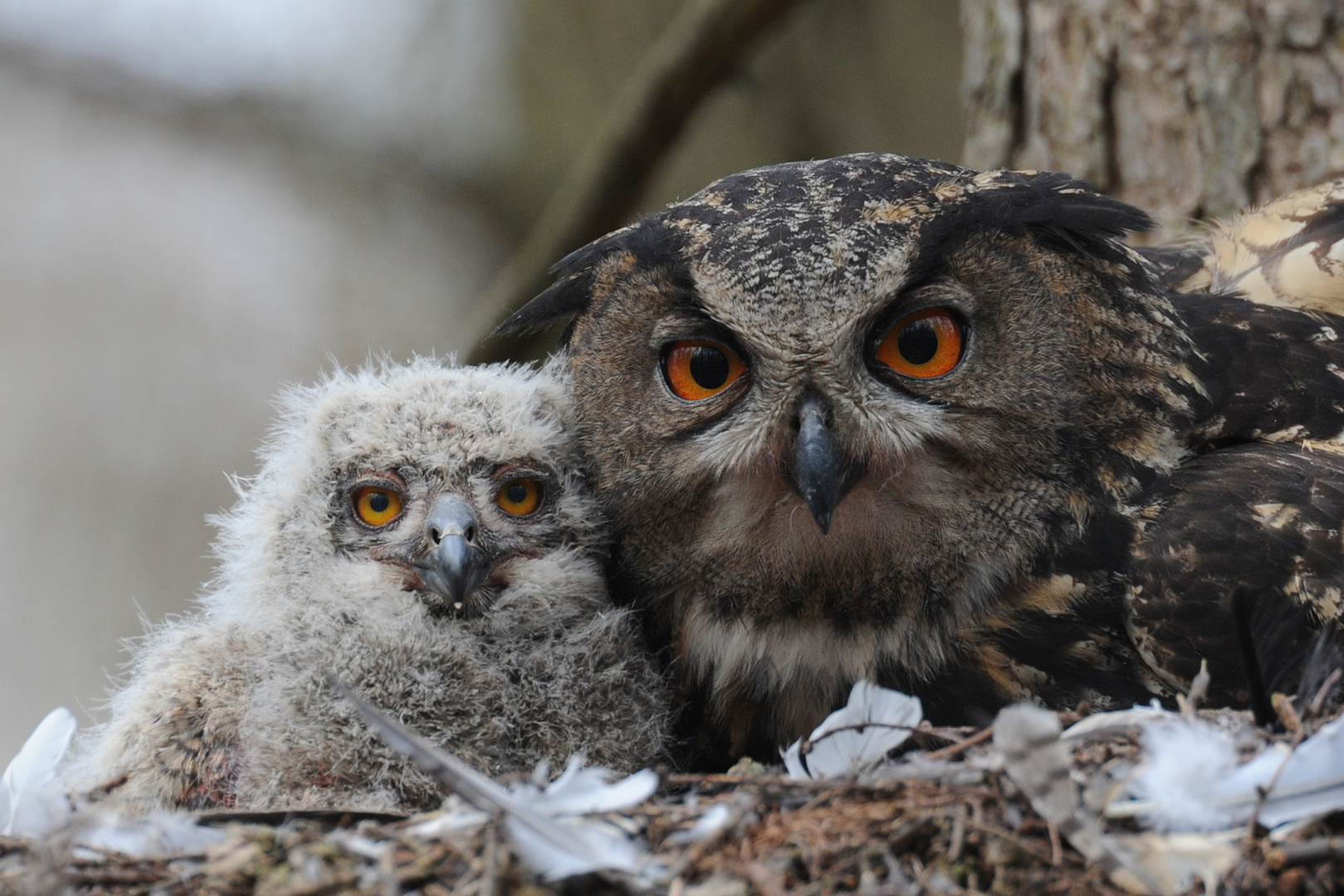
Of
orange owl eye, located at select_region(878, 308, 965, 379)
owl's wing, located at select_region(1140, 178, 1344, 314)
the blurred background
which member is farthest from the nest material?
the blurred background

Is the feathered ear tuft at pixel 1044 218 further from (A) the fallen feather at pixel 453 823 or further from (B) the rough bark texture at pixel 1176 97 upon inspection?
(A) the fallen feather at pixel 453 823

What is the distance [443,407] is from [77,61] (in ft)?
11.3

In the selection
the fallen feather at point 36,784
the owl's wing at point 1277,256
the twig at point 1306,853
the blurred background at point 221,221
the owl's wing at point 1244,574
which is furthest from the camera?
the blurred background at point 221,221

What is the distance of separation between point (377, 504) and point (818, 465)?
2.88 ft

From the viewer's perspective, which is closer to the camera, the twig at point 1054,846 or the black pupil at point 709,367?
the twig at point 1054,846

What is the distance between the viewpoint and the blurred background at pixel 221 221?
4855 millimetres

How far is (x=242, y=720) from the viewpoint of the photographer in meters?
2.07

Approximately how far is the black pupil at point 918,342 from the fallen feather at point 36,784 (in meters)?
1.40

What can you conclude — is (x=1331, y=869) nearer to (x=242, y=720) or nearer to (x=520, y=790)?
(x=520, y=790)

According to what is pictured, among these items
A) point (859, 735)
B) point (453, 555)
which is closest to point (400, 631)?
point (453, 555)

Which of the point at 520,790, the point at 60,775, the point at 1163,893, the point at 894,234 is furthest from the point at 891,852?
the point at 60,775

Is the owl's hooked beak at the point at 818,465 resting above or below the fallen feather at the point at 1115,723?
above

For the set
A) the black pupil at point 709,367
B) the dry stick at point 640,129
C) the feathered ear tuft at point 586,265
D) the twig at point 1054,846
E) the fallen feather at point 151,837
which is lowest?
the twig at point 1054,846

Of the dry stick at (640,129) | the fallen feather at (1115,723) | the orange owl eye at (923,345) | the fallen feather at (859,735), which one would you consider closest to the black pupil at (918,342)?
the orange owl eye at (923,345)
